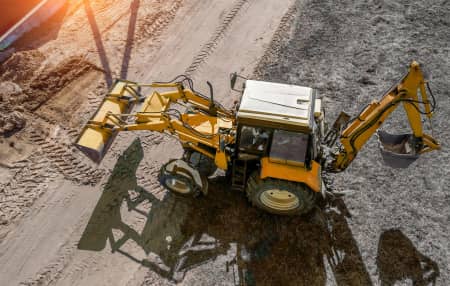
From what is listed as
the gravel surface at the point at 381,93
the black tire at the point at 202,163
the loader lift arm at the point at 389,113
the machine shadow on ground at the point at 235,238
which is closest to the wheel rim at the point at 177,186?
the machine shadow on ground at the point at 235,238

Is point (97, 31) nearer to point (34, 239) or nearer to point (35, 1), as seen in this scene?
point (35, 1)

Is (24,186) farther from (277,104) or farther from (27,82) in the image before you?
(277,104)

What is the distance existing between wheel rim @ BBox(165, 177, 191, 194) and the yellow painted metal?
5.00 ft

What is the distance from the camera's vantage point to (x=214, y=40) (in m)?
10.7

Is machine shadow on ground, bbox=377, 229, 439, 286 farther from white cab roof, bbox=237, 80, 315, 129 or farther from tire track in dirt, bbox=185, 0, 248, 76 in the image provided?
tire track in dirt, bbox=185, 0, 248, 76

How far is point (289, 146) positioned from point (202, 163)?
78.0 inches

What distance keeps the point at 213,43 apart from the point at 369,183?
5.48m

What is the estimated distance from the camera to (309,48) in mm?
10438

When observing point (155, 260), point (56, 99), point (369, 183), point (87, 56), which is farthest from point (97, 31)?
point (369, 183)

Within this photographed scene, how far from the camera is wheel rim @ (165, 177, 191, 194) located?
23.3 ft

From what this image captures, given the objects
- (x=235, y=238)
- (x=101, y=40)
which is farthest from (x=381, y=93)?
(x=101, y=40)

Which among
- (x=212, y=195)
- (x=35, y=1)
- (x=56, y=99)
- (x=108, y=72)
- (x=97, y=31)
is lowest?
(x=212, y=195)

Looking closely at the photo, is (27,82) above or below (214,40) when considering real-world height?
below

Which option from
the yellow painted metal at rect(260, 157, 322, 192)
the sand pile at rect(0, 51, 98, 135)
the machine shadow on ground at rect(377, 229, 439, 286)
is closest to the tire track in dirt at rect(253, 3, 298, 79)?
the yellow painted metal at rect(260, 157, 322, 192)
